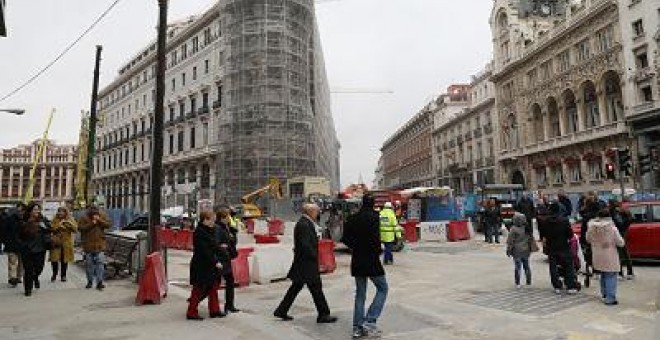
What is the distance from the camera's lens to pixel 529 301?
29.5ft

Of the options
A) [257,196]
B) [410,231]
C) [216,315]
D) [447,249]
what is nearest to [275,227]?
[410,231]

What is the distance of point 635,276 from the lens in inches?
448

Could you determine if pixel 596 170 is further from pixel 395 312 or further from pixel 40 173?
pixel 40 173

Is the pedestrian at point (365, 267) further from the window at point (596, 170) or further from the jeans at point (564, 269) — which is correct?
the window at point (596, 170)

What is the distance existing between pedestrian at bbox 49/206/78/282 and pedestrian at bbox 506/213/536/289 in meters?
9.90

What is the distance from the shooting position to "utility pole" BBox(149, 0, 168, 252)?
10892mm

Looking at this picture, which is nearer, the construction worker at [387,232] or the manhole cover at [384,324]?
the manhole cover at [384,324]

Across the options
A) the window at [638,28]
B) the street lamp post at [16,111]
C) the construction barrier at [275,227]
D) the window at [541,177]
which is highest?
the window at [638,28]

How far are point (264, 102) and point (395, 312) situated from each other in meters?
38.2

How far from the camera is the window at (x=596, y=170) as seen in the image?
131ft

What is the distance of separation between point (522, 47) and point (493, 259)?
39841 millimetres

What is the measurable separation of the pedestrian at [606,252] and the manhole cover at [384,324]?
3102mm

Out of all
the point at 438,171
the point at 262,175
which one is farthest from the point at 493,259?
the point at 438,171

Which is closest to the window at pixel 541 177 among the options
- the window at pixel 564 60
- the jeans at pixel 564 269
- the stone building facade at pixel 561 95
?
the stone building facade at pixel 561 95
